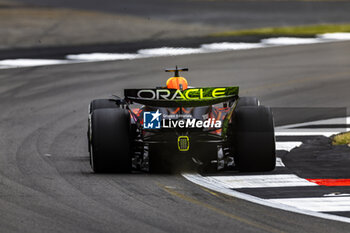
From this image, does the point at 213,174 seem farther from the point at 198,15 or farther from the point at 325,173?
the point at 198,15

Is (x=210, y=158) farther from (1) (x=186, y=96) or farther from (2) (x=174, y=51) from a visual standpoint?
(2) (x=174, y=51)

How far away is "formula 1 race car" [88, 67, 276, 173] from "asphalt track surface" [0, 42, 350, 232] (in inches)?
10.3

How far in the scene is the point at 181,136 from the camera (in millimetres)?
13984

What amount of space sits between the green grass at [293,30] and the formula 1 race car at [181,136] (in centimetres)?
1961

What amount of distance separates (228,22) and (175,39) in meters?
5.46

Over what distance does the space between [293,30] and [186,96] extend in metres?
21.3

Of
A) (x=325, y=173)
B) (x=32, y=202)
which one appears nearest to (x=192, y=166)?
(x=325, y=173)

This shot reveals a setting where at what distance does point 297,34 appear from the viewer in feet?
112

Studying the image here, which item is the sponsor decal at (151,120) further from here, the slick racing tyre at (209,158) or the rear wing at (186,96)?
the slick racing tyre at (209,158)

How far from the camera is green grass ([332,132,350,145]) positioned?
1681cm

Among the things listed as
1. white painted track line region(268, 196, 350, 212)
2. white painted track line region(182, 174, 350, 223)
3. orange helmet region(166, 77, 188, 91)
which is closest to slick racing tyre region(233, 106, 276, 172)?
white painted track line region(182, 174, 350, 223)

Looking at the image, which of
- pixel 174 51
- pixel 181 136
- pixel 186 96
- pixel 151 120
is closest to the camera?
pixel 181 136

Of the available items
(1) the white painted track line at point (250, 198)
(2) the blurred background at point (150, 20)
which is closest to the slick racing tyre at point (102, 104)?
(1) the white painted track line at point (250, 198)

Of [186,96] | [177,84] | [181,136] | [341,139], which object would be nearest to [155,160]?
[181,136]
